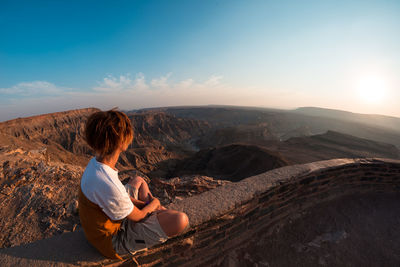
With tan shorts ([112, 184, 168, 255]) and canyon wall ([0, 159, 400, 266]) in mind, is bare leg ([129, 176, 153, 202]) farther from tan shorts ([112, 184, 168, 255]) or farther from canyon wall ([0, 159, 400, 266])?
canyon wall ([0, 159, 400, 266])

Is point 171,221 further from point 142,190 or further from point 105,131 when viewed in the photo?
point 105,131

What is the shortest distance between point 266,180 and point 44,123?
37847mm

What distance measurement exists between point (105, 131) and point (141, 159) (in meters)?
20.4

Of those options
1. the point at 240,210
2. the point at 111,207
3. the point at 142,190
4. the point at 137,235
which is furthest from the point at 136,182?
the point at 240,210

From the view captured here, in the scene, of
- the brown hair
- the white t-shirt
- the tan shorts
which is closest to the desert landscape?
the tan shorts

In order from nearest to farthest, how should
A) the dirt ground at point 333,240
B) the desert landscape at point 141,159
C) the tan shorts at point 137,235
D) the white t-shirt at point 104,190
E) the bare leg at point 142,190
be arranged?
the white t-shirt at point 104,190, the tan shorts at point 137,235, the bare leg at point 142,190, the dirt ground at point 333,240, the desert landscape at point 141,159

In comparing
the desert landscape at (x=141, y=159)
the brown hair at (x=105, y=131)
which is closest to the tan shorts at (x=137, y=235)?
the brown hair at (x=105, y=131)

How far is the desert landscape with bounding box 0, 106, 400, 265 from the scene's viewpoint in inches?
117

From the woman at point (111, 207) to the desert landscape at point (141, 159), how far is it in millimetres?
2091

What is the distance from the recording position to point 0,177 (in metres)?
3.80

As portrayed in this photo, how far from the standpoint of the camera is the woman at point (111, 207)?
1.02 meters

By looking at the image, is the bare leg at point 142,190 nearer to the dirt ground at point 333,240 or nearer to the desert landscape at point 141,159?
the dirt ground at point 333,240

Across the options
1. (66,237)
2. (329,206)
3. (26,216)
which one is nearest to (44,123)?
(26,216)

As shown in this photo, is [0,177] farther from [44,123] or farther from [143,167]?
[44,123]
